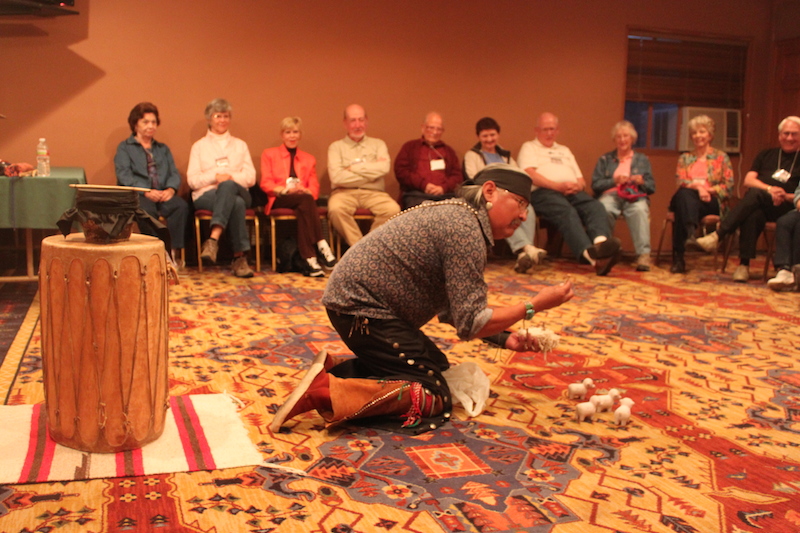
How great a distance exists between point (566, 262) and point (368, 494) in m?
5.29

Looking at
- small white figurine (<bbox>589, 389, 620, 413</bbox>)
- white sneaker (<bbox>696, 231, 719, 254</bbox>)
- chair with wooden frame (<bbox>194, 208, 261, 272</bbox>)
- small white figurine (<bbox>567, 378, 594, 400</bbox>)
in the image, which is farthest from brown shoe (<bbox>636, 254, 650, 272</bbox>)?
small white figurine (<bbox>589, 389, 620, 413</bbox>)

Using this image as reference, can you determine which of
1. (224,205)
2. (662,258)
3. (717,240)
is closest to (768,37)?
(662,258)

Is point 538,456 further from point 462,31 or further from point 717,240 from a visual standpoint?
point 462,31

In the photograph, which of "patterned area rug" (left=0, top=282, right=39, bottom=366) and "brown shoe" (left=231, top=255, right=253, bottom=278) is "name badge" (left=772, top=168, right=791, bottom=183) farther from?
"patterned area rug" (left=0, top=282, right=39, bottom=366)

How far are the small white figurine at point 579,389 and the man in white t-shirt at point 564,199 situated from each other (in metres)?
3.22

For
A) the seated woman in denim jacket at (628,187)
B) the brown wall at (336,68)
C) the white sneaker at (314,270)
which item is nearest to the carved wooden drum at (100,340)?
the white sneaker at (314,270)

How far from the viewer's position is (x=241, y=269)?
548 centimetres

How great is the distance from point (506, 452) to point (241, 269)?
362cm

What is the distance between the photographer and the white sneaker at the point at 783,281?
17.5ft

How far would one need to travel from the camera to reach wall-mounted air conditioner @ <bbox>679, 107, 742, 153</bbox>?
793 centimetres

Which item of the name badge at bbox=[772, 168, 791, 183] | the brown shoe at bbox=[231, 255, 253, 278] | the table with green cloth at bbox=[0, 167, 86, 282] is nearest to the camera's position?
the table with green cloth at bbox=[0, 167, 86, 282]

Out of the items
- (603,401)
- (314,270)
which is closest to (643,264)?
(314,270)

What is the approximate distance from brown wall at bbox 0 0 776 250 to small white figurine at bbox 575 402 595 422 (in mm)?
4637

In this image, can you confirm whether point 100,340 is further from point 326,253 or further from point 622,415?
point 326,253
